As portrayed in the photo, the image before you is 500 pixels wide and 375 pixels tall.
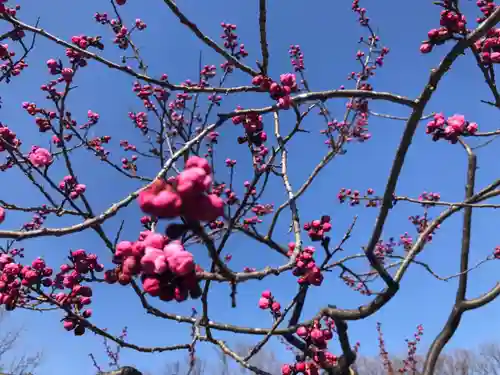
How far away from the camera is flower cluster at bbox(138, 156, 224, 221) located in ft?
3.63

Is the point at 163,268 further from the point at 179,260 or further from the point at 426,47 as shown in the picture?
the point at 426,47

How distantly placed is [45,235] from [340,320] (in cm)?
247

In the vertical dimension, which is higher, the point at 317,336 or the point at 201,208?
the point at 317,336

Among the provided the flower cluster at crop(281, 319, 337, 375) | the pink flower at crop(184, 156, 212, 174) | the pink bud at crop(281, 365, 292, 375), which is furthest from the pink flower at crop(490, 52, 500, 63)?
the pink flower at crop(184, 156, 212, 174)

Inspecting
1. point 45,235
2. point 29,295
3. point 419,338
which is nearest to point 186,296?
point 45,235

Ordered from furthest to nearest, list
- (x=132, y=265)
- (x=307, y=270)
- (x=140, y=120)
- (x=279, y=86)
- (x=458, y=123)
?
1. (x=140, y=120)
2. (x=458, y=123)
3. (x=307, y=270)
4. (x=279, y=86)
5. (x=132, y=265)

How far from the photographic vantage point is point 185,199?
1.13 metres

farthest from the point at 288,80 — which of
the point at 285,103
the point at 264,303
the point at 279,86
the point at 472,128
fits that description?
the point at 472,128

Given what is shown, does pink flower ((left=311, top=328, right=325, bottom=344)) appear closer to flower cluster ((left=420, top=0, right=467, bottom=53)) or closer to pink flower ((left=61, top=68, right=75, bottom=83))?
flower cluster ((left=420, top=0, right=467, bottom=53))

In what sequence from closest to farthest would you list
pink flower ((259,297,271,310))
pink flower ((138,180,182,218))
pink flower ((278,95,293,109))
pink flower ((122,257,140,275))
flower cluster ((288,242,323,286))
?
pink flower ((138,180,182,218)) → pink flower ((122,257,140,275)) → pink flower ((278,95,293,109)) → flower cluster ((288,242,323,286)) → pink flower ((259,297,271,310))

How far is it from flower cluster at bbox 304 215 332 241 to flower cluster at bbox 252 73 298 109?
3.76ft

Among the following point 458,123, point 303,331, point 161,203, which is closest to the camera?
point 161,203

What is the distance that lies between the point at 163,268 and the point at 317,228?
6.72 feet

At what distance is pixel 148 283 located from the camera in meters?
1.40
